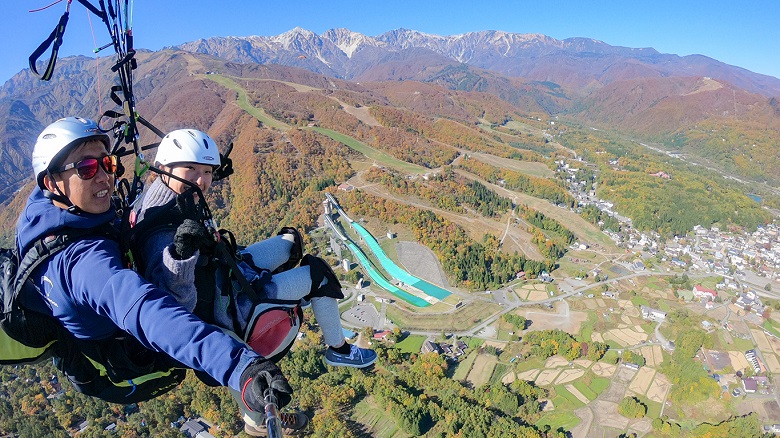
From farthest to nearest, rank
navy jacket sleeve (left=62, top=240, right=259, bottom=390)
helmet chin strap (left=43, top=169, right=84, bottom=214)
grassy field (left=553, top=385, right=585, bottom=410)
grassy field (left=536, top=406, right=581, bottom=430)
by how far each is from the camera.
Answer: grassy field (left=553, top=385, right=585, bottom=410), grassy field (left=536, top=406, right=581, bottom=430), helmet chin strap (left=43, top=169, right=84, bottom=214), navy jacket sleeve (left=62, top=240, right=259, bottom=390)

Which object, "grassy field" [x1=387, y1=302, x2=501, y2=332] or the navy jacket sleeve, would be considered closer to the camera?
the navy jacket sleeve

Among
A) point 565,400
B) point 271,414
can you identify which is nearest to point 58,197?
point 271,414

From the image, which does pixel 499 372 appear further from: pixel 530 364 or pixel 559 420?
pixel 559 420

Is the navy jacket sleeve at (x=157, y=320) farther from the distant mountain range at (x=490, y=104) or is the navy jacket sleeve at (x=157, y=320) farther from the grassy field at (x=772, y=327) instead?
the distant mountain range at (x=490, y=104)

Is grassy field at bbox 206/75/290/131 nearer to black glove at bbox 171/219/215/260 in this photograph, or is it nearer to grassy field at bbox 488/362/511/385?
grassy field at bbox 488/362/511/385

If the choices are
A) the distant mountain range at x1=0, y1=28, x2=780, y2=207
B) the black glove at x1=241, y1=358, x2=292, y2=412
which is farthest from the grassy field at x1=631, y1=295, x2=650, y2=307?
the distant mountain range at x1=0, y1=28, x2=780, y2=207

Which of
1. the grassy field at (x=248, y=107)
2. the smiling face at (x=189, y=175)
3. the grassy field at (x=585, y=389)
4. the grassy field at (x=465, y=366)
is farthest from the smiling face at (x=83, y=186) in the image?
the grassy field at (x=248, y=107)

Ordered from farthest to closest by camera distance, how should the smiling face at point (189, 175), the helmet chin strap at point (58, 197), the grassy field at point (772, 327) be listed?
1. the grassy field at point (772, 327)
2. the smiling face at point (189, 175)
3. the helmet chin strap at point (58, 197)
